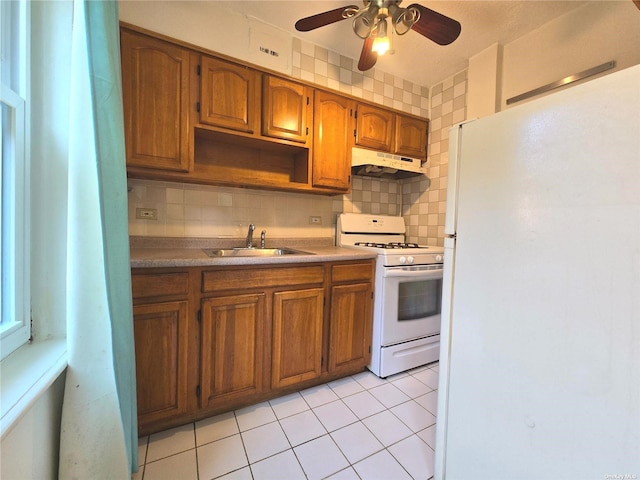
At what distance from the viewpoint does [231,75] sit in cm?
169

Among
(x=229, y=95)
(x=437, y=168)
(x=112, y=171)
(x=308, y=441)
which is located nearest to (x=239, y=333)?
(x=308, y=441)

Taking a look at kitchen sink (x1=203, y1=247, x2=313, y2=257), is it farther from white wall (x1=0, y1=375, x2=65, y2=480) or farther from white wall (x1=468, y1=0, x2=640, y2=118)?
white wall (x1=468, y1=0, x2=640, y2=118)

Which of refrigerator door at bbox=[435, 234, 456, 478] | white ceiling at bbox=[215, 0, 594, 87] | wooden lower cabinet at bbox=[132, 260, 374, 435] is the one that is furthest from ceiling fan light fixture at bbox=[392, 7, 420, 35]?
wooden lower cabinet at bbox=[132, 260, 374, 435]

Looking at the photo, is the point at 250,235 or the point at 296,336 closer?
the point at 296,336

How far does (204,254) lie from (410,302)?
4.99 ft

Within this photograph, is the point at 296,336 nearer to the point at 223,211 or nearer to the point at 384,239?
the point at 223,211

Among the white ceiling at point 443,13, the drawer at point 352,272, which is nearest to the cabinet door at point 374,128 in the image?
the white ceiling at point 443,13

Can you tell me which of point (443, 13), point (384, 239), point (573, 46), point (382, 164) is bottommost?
point (384, 239)

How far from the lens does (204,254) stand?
156 cm

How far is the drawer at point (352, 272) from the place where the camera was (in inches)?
69.4

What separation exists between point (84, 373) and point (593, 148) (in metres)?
1.48

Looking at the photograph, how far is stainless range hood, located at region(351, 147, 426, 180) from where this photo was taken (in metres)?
2.16

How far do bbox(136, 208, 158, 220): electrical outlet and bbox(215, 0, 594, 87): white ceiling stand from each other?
147 cm

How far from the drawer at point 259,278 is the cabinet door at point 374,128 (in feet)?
4.03
